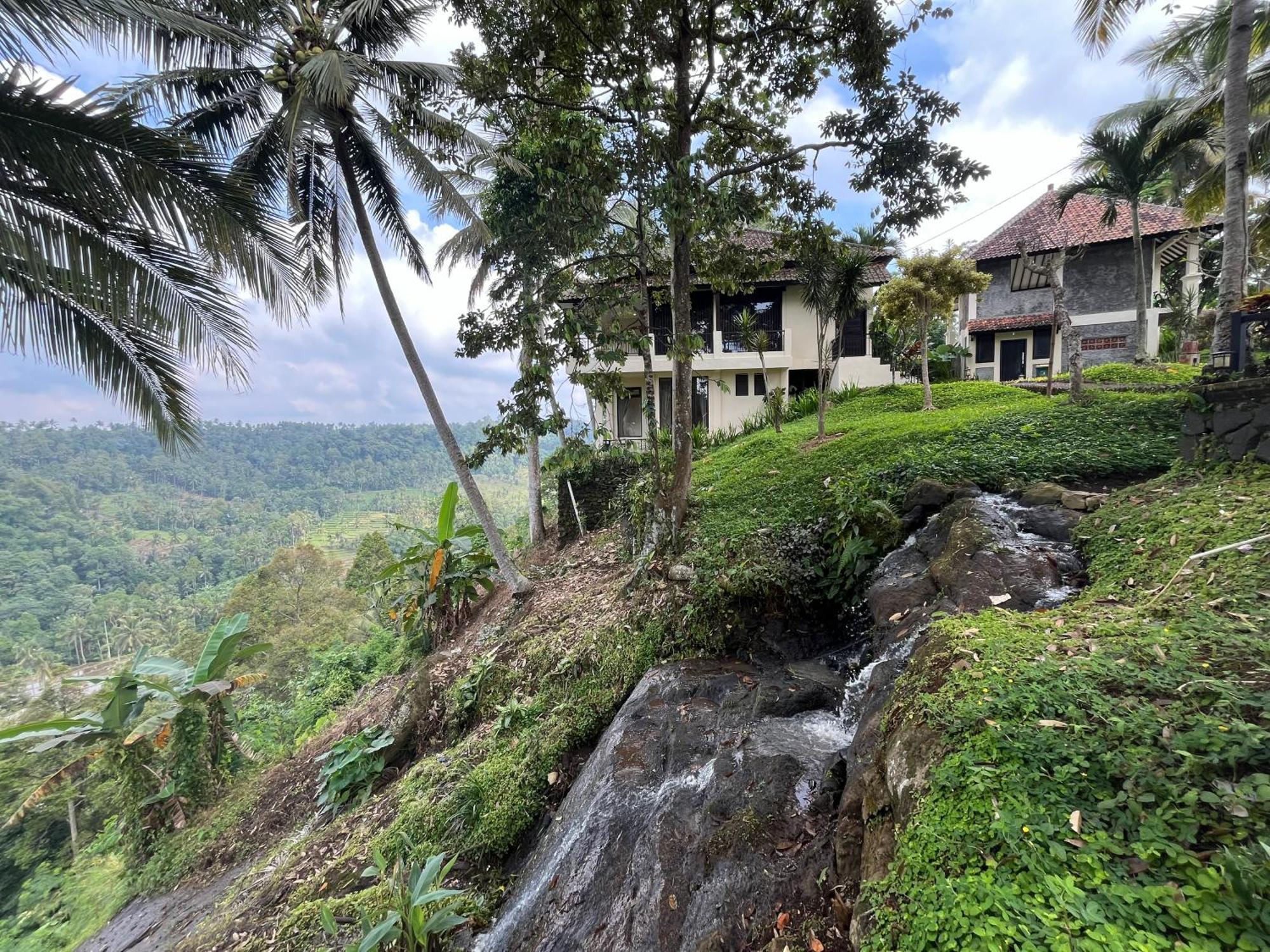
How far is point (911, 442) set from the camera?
815 cm

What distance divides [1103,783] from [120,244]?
8.48 m

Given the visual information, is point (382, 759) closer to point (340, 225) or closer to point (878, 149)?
point (340, 225)

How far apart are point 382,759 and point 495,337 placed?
591 centimetres

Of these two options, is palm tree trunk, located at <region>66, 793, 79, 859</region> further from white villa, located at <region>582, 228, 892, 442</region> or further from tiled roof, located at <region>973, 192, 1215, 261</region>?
tiled roof, located at <region>973, 192, 1215, 261</region>

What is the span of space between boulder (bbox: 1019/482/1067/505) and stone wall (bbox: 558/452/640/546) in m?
7.53

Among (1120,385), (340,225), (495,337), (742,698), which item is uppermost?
(340,225)

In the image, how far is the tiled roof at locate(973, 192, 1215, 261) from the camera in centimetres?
1848

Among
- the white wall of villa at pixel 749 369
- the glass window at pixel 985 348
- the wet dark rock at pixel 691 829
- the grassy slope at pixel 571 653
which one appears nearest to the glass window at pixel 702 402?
the white wall of villa at pixel 749 369

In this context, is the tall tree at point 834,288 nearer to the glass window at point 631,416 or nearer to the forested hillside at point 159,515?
the forested hillside at point 159,515

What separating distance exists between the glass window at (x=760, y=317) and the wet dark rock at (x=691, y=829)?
1519cm

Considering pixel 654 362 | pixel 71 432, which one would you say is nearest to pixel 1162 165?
pixel 654 362

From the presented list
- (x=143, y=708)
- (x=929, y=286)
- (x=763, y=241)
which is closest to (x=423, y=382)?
(x=143, y=708)

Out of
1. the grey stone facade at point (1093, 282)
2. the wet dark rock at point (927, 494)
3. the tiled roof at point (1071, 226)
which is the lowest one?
the wet dark rock at point (927, 494)

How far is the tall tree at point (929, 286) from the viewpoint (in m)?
12.0
